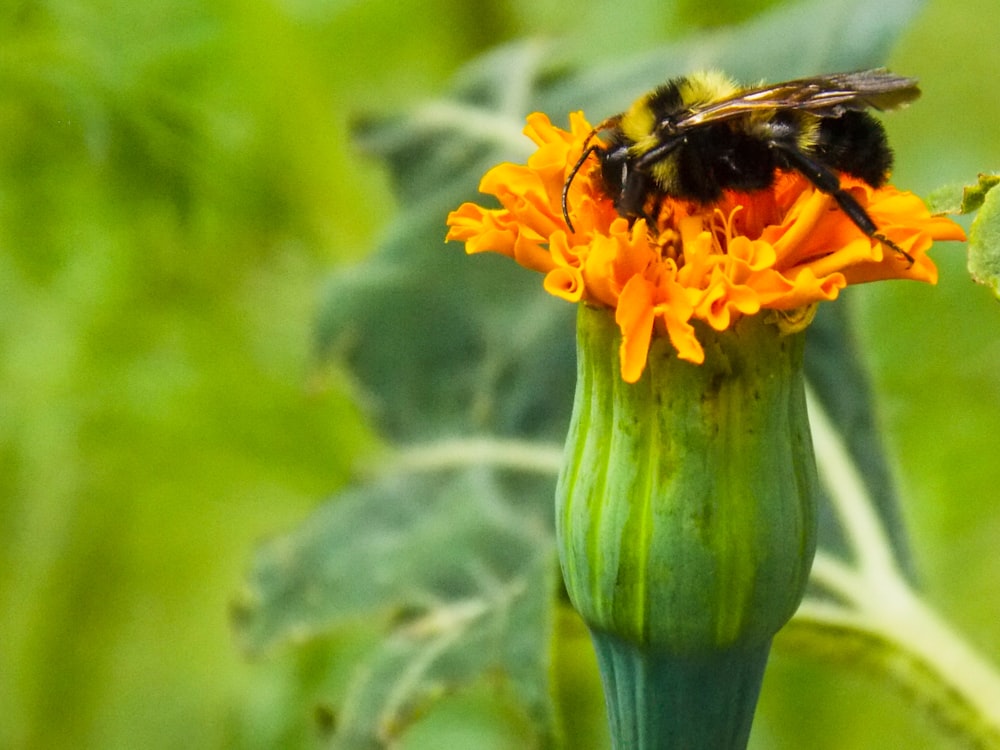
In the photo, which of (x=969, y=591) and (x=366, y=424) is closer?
(x=969, y=591)

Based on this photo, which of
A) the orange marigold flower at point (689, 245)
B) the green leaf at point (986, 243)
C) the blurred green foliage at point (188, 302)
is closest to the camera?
the orange marigold flower at point (689, 245)

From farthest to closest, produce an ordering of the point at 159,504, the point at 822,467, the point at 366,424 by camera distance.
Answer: the point at 159,504 → the point at 366,424 → the point at 822,467

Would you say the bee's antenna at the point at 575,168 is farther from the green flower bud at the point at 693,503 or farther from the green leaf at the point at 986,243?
the green leaf at the point at 986,243

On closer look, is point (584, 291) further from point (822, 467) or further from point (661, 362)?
point (822, 467)

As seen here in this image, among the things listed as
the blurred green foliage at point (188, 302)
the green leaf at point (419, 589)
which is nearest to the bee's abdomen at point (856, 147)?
the green leaf at point (419, 589)

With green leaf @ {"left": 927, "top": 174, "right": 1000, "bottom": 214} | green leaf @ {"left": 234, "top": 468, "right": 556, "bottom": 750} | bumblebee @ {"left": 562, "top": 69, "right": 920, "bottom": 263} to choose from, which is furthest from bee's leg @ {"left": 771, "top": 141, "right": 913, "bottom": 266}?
green leaf @ {"left": 234, "top": 468, "right": 556, "bottom": 750}

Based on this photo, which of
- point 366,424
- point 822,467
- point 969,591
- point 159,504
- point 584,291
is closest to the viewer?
point 584,291

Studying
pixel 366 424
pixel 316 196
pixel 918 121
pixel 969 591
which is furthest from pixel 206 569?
pixel 918 121

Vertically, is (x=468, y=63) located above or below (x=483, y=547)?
above
